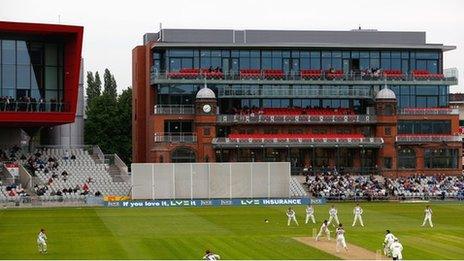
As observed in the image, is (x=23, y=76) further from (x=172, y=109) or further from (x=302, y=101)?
(x=302, y=101)

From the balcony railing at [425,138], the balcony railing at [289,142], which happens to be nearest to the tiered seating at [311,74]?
the balcony railing at [289,142]

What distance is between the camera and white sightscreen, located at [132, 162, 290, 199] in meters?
80.6

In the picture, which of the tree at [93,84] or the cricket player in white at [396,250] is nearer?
the cricket player in white at [396,250]

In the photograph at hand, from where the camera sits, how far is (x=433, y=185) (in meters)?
90.9

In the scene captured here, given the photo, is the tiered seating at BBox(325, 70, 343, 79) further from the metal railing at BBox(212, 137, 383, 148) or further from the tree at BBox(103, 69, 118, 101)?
the tree at BBox(103, 69, 118, 101)

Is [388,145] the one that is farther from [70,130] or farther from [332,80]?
[70,130]

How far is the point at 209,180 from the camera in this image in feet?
269

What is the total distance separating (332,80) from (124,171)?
25.7 metres

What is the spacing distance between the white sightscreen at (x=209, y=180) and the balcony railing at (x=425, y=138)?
20370mm

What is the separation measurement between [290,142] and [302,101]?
21.2 ft

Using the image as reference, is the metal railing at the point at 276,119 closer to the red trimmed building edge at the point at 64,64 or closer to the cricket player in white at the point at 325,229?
the red trimmed building edge at the point at 64,64

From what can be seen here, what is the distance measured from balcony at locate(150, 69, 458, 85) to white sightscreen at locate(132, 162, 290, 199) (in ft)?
57.2

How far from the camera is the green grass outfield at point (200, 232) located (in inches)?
1741

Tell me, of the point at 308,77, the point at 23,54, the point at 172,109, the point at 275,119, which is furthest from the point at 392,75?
the point at 23,54
